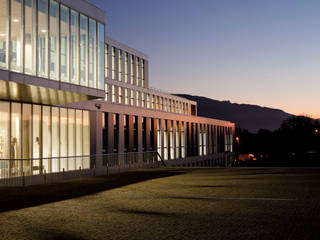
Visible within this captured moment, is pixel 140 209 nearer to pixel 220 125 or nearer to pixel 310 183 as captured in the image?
pixel 310 183

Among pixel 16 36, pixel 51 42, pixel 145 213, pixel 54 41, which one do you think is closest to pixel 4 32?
pixel 16 36

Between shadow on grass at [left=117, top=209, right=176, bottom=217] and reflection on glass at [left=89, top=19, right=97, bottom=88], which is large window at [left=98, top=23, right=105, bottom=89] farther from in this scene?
shadow on grass at [left=117, top=209, right=176, bottom=217]

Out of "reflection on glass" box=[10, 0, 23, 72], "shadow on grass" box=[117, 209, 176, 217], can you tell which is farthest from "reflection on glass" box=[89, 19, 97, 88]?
"shadow on grass" box=[117, 209, 176, 217]

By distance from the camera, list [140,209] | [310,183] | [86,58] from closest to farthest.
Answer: [140,209] < [310,183] < [86,58]

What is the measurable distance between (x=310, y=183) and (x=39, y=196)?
10.3 meters

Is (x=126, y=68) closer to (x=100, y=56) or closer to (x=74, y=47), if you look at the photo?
(x=100, y=56)

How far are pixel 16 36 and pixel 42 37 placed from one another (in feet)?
6.93

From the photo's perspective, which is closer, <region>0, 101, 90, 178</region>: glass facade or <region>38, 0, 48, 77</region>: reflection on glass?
<region>0, 101, 90, 178</region>: glass facade

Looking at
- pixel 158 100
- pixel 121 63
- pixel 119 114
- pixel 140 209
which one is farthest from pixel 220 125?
pixel 140 209

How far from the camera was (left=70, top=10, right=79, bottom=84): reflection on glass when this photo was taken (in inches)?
974

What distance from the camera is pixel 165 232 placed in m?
8.49

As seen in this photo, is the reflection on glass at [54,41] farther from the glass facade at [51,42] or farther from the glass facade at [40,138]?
the glass facade at [40,138]

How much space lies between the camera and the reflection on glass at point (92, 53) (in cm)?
2633

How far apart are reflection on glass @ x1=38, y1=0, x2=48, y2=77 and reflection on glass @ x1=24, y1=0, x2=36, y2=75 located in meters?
0.43
